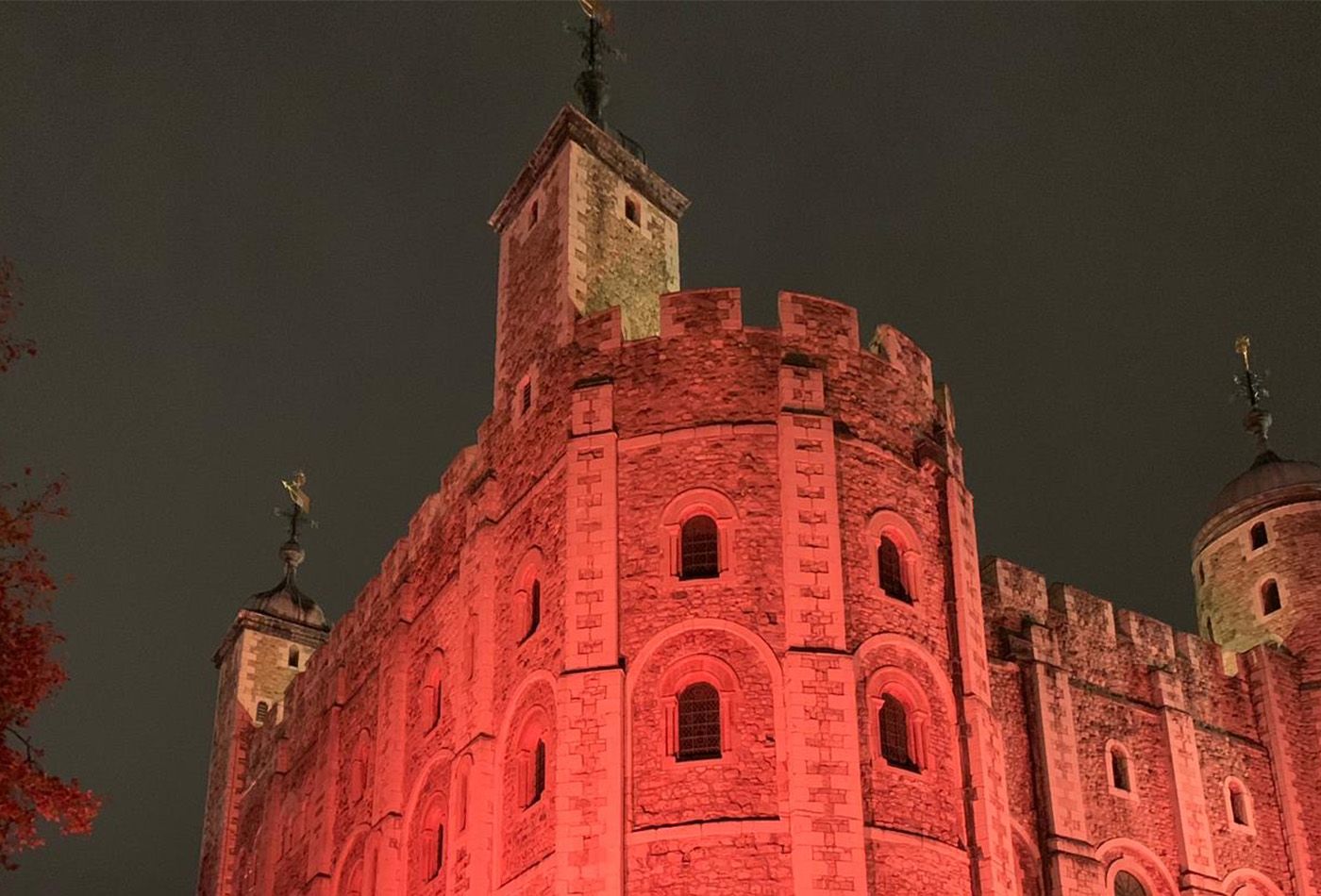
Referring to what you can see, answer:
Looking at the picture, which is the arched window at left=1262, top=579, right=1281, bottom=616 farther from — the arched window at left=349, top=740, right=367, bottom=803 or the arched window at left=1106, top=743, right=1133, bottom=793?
the arched window at left=349, top=740, right=367, bottom=803

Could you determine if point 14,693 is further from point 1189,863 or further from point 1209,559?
point 1209,559

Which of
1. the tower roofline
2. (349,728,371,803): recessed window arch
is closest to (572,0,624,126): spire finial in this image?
the tower roofline

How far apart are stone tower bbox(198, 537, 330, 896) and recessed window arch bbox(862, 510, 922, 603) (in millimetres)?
19476

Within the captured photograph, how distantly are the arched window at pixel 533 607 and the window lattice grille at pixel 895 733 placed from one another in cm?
511

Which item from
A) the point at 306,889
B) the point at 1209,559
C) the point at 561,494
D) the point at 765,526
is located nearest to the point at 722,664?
the point at 765,526

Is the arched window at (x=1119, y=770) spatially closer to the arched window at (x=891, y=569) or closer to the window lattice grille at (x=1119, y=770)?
the window lattice grille at (x=1119, y=770)

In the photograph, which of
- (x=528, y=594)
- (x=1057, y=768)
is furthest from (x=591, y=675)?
(x=1057, y=768)

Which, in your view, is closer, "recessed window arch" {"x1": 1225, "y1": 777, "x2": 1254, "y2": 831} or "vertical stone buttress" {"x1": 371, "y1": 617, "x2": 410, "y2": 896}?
"vertical stone buttress" {"x1": 371, "y1": 617, "x2": 410, "y2": 896}

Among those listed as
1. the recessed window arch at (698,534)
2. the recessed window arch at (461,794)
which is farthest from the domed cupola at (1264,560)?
the recessed window arch at (461,794)

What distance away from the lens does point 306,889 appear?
3117cm

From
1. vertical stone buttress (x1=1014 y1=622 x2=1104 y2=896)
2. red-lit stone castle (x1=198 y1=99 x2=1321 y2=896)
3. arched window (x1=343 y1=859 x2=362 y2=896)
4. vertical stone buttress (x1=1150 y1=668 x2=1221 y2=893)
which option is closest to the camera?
red-lit stone castle (x1=198 y1=99 x2=1321 y2=896)

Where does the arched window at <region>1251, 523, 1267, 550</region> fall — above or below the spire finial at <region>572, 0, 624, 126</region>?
below

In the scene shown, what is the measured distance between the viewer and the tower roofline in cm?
2948

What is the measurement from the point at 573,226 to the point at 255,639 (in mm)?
19824
